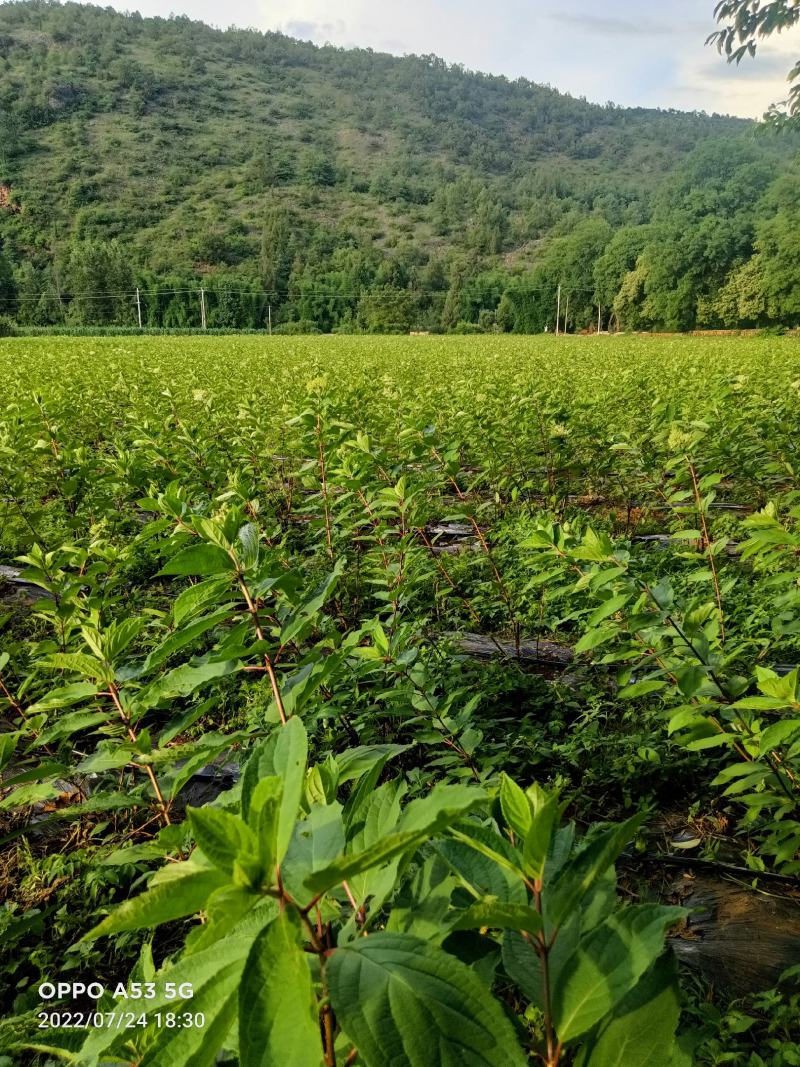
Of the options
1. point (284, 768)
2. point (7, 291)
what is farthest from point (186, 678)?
point (7, 291)

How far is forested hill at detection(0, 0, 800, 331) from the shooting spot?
175 ft

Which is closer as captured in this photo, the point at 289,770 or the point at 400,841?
the point at 400,841

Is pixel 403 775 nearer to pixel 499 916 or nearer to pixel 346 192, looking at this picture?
pixel 499 916

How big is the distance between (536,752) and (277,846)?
1908 millimetres

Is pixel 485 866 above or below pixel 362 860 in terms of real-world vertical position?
below

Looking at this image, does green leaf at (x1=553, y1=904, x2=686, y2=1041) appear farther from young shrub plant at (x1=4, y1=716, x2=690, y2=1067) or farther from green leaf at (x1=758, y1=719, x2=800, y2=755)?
green leaf at (x1=758, y1=719, x2=800, y2=755)

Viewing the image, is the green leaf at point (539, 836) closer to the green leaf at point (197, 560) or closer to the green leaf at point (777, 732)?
the green leaf at point (197, 560)

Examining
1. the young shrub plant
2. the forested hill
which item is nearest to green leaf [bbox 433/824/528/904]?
the young shrub plant

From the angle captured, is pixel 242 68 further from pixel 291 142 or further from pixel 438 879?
pixel 438 879

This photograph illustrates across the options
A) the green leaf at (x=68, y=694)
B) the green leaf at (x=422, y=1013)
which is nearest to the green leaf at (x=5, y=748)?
the green leaf at (x=68, y=694)

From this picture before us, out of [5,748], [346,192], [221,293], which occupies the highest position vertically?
[346,192]

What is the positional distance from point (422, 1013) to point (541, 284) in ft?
219

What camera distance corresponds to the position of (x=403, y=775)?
2059mm

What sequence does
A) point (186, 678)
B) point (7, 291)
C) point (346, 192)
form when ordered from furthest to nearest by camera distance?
point (346, 192) < point (7, 291) < point (186, 678)
